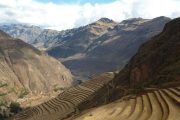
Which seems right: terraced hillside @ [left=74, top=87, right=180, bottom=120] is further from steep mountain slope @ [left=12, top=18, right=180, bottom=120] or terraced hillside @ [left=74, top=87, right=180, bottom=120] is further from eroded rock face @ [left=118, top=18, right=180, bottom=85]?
eroded rock face @ [left=118, top=18, right=180, bottom=85]

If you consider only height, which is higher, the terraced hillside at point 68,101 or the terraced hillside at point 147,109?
the terraced hillside at point 147,109

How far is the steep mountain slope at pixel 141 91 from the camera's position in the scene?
140 ft

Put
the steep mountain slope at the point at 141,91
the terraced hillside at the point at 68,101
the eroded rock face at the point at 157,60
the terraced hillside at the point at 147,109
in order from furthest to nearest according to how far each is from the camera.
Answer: the terraced hillside at the point at 68,101
the eroded rock face at the point at 157,60
the steep mountain slope at the point at 141,91
the terraced hillside at the point at 147,109

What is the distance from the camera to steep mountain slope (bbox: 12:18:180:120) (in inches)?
1677

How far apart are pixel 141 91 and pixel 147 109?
15.0 meters

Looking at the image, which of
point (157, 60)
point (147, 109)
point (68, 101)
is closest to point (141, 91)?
point (147, 109)

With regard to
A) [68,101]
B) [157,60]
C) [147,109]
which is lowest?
[68,101]

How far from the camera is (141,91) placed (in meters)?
57.4

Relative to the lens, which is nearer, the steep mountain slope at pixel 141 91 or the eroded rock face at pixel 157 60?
the steep mountain slope at pixel 141 91

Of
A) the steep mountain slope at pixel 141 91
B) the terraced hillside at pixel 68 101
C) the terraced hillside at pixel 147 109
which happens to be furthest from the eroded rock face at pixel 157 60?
the terraced hillside at pixel 68 101

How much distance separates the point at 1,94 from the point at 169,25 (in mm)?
120152

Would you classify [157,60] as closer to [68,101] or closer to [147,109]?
[147,109]

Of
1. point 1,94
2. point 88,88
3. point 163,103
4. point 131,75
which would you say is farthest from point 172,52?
point 1,94

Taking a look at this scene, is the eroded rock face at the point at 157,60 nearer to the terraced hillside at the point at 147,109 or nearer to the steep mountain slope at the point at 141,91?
the steep mountain slope at the point at 141,91
